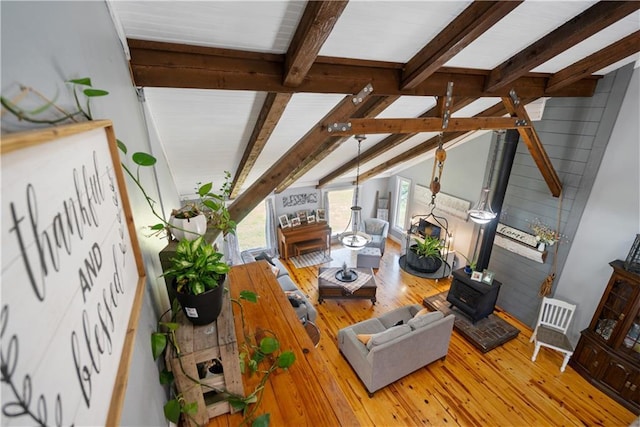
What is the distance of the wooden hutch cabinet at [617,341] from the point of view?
126 inches

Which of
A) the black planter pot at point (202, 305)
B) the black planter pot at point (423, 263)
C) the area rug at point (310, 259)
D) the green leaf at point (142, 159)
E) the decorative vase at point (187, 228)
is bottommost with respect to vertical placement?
the area rug at point (310, 259)

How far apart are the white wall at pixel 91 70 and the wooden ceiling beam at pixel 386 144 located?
2636 millimetres

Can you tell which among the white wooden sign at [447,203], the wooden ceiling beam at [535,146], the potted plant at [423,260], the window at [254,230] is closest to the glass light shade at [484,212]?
the potted plant at [423,260]

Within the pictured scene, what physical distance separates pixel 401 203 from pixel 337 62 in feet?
21.3

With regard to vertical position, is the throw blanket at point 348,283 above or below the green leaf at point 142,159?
below

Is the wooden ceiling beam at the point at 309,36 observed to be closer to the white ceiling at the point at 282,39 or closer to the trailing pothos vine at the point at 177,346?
the white ceiling at the point at 282,39

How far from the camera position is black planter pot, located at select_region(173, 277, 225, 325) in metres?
1.17

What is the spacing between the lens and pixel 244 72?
1.86 meters

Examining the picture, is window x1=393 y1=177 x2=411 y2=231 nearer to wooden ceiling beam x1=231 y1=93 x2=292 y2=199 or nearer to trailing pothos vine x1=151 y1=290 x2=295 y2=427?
wooden ceiling beam x1=231 y1=93 x2=292 y2=199

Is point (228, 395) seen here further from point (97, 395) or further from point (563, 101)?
point (563, 101)

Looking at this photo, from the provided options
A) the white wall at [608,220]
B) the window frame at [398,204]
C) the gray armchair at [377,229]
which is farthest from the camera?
the window frame at [398,204]

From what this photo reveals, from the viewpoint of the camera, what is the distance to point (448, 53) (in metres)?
1.90

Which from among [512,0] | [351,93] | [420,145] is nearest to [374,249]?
[420,145]

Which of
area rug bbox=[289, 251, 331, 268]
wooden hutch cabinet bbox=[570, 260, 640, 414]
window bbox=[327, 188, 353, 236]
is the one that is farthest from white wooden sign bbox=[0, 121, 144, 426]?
window bbox=[327, 188, 353, 236]
